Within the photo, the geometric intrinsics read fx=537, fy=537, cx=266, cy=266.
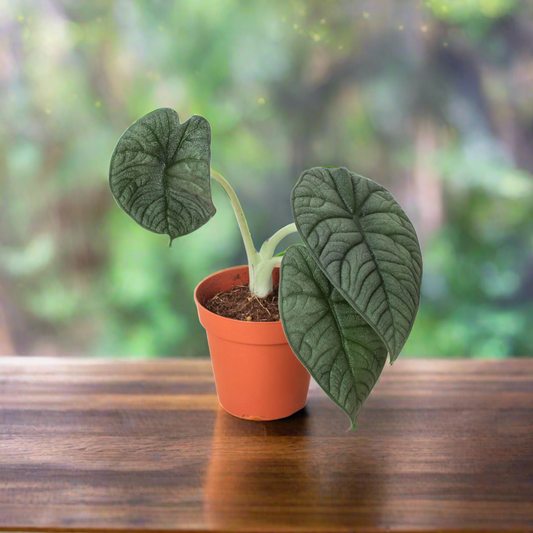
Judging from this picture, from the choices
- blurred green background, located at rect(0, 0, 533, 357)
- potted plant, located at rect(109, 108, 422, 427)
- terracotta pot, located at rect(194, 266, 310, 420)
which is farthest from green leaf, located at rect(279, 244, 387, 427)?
blurred green background, located at rect(0, 0, 533, 357)

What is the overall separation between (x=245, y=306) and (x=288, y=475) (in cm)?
27

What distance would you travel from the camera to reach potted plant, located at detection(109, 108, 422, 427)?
64cm

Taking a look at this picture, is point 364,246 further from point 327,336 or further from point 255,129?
point 255,129

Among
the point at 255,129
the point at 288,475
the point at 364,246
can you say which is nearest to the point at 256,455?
the point at 288,475

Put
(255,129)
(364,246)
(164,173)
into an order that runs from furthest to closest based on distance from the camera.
Result: 1. (255,129)
2. (164,173)
3. (364,246)

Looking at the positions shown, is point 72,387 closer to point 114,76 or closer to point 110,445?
point 110,445

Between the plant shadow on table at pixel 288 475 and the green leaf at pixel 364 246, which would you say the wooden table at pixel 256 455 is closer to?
the plant shadow on table at pixel 288 475

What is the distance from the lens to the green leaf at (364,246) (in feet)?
2.07

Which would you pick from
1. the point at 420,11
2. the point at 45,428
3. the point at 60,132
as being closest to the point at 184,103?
the point at 60,132

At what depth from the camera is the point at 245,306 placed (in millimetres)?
887

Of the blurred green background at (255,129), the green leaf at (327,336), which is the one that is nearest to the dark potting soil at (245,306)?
the green leaf at (327,336)

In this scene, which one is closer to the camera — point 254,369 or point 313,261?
point 313,261

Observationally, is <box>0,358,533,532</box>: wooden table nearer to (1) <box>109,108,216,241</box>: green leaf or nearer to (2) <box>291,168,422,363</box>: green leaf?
(2) <box>291,168,422,363</box>: green leaf

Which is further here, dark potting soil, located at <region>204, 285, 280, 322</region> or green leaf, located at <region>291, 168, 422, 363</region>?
dark potting soil, located at <region>204, 285, 280, 322</region>
